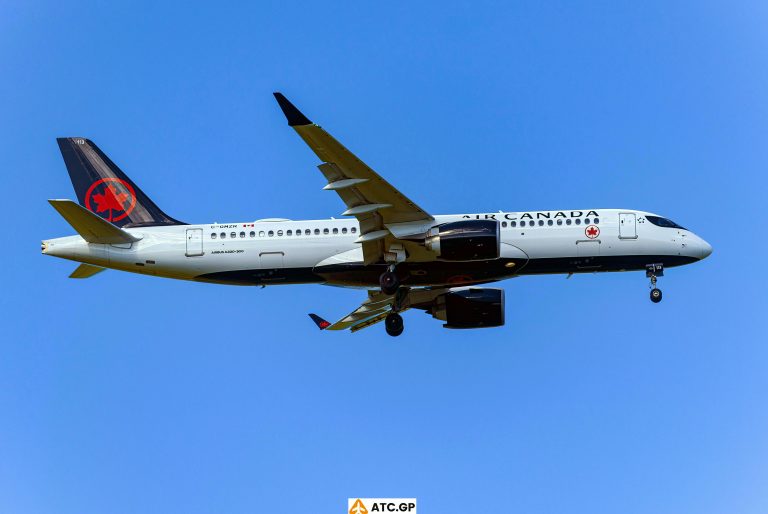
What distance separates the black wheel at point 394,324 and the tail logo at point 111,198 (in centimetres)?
1356

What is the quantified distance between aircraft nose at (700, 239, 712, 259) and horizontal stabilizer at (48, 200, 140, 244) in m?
26.2

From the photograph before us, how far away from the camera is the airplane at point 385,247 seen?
55.0 metres

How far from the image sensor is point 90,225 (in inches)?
2210

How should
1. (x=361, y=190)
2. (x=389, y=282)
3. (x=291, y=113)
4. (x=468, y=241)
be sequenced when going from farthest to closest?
1. (x=389, y=282)
2. (x=468, y=241)
3. (x=361, y=190)
4. (x=291, y=113)

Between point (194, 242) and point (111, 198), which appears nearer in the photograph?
point (194, 242)

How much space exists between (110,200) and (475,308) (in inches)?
731

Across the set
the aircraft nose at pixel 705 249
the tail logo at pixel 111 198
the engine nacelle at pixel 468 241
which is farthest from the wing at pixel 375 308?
the aircraft nose at pixel 705 249

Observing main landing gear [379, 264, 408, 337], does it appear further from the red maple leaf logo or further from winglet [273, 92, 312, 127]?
the red maple leaf logo

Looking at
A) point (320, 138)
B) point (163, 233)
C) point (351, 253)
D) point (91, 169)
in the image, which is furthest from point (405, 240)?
point (91, 169)

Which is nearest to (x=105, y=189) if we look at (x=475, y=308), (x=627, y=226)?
(x=475, y=308)

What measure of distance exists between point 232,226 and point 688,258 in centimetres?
2120

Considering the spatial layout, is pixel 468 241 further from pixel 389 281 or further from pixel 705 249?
pixel 705 249

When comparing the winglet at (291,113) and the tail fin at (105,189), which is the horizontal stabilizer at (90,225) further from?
the winglet at (291,113)

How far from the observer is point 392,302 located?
60500mm
